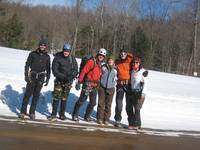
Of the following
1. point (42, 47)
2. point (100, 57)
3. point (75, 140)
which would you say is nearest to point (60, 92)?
point (42, 47)

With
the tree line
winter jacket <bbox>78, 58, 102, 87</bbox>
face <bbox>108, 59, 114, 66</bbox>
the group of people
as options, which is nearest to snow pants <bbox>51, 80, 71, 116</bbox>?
the group of people

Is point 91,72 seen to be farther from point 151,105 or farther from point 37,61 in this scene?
point 151,105

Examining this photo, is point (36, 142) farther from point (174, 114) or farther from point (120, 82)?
point (174, 114)

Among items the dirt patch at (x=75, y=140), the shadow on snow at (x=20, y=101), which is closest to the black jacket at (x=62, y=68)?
the shadow on snow at (x=20, y=101)

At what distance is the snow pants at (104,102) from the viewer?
508 inches

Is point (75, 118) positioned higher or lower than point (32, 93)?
lower

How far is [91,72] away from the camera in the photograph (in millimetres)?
12758

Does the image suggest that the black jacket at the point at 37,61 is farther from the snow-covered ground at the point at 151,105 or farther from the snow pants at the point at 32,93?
the snow-covered ground at the point at 151,105

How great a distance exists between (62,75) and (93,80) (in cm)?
86

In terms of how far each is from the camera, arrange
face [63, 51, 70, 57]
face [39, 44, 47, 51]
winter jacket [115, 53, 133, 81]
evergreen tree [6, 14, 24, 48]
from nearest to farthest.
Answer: face [39, 44, 47, 51] → face [63, 51, 70, 57] → winter jacket [115, 53, 133, 81] → evergreen tree [6, 14, 24, 48]

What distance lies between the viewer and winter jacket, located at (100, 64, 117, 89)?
12.8m

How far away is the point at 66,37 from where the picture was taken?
302 ft

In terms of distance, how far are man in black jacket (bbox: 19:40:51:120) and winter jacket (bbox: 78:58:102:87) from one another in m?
0.97

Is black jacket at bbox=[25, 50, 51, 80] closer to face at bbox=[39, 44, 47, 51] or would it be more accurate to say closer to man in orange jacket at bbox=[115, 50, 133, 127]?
face at bbox=[39, 44, 47, 51]
